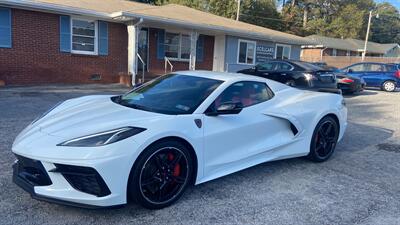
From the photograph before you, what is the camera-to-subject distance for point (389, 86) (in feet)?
57.2

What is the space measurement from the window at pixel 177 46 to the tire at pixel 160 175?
13.8 metres

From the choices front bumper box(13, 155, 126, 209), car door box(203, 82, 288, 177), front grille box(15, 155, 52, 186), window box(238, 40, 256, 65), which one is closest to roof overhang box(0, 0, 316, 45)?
window box(238, 40, 256, 65)

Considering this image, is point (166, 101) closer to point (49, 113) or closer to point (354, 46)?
point (49, 113)

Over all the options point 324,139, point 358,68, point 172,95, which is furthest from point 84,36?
point 358,68

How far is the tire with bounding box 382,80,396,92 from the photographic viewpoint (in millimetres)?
17312

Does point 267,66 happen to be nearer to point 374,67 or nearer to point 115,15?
point 115,15

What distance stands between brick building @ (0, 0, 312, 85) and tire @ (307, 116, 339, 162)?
32.2 ft

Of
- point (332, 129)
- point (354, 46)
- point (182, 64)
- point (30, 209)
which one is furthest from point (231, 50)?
point (354, 46)

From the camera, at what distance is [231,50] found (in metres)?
18.3

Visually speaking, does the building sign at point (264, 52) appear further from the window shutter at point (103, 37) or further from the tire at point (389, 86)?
the window shutter at point (103, 37)

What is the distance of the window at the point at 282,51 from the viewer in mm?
20839

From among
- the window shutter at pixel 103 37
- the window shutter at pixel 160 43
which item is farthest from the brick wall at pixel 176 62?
the window shutter at pixel 103 37

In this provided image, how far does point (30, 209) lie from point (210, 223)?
1718 millimetres

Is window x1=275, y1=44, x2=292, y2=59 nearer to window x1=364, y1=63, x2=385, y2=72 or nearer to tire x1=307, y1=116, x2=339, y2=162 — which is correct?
window x1=364, y1=63, x2=385, y2=72
